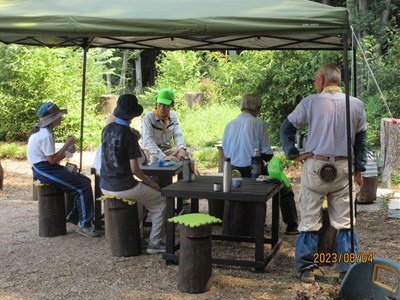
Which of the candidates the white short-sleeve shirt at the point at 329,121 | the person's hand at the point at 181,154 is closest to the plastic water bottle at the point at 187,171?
the person's hand at the point at 181,154

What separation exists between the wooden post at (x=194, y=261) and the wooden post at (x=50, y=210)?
7.39 ft

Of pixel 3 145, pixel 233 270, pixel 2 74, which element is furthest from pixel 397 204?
pixel 2 74

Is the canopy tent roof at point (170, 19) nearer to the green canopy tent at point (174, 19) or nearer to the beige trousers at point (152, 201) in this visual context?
the green canopy tent at point (174, 19)

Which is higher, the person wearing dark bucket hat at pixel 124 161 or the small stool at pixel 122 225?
the person wearing dark bucket hat at pixel 124 161

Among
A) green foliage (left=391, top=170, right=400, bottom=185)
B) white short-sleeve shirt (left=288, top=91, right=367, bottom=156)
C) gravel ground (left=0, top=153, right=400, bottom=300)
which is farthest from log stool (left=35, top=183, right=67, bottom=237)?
green foliage (left=391, top=170, right=400, bottom=185)

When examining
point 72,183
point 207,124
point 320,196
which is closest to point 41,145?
point 72,183

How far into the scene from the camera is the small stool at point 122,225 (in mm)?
5707

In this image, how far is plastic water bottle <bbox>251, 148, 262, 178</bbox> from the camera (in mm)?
6055

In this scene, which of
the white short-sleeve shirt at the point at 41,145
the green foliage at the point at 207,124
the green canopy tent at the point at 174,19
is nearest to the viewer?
the green canopy tent at the point at 174,19

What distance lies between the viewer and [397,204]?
26.3 feet

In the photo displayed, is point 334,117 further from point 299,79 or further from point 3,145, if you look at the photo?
point 3,145

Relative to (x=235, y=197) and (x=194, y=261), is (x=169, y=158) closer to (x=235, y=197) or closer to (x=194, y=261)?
(x=235, y=197)

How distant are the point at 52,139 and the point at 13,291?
202 centimetres

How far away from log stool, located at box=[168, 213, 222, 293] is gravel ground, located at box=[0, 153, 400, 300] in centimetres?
8
